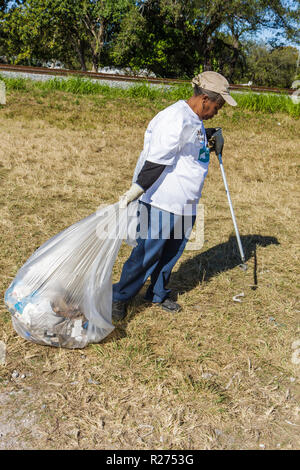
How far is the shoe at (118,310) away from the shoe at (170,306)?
359 mm

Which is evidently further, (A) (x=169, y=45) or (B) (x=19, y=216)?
(A) (x=169, y=45)

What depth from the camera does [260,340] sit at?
2.94 metres

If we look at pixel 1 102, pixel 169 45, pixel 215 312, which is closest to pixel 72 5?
pixel 169 45

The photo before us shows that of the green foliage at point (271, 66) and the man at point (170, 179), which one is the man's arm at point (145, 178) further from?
the green foliage at point (271, 66)

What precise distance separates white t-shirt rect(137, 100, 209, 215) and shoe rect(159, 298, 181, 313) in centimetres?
77

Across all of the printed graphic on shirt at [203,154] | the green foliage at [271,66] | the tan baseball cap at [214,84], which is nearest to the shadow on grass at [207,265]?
the printed graphic on shirt at [203,154]

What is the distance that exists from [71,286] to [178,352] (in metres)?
0.82

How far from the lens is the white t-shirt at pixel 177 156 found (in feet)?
8.04

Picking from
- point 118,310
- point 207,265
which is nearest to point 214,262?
point 207,265

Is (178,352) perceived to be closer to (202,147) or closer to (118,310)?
(118,310)

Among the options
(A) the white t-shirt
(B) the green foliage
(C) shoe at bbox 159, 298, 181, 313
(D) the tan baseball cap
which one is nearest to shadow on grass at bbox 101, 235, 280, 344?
(C) shoe at bbox 159, 298, 181, 313

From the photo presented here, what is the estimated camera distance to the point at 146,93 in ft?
37.6

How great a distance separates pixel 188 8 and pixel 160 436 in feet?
80.2

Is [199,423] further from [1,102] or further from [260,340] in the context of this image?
[1,102]
